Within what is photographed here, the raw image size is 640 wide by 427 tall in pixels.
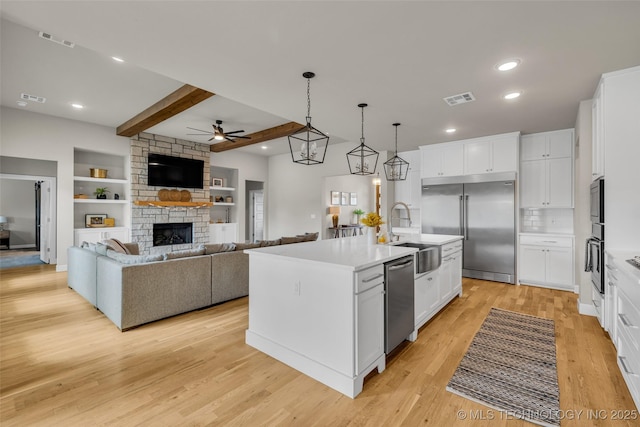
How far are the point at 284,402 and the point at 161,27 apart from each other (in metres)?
2.77

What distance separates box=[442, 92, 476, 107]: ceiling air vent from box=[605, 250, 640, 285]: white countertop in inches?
81.7

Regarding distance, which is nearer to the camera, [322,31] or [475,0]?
[475,0]

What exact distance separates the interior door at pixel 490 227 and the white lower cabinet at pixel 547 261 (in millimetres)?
203

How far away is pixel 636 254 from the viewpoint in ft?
8.51

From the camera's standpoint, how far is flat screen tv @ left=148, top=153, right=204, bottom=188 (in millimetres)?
6887

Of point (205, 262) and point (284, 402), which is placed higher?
point (205, 262)

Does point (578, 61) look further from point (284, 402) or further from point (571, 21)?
point (284, 402)

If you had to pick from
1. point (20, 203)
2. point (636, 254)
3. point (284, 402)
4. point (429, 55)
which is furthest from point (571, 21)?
point (20, 203)

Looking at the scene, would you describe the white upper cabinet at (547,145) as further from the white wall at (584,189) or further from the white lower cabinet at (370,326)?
the white lower cabinet at (370,326)

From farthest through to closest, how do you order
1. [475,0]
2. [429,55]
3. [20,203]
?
[20,203] < [429,55] < [475,0]

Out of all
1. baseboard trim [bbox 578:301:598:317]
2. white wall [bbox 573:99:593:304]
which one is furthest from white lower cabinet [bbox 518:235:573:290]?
baseboard trim [bbox 578:301:598:317]

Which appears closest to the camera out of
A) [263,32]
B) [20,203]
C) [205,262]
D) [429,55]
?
[263,32]

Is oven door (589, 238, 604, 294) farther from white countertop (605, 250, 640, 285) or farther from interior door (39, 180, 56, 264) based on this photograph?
interior door (39, 180, 56, 264)

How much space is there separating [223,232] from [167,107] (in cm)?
448
